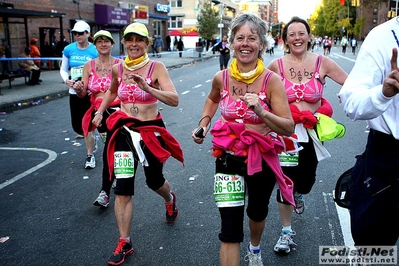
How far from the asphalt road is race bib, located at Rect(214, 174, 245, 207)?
0.88 metres

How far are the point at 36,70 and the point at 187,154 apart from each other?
12.0 metres

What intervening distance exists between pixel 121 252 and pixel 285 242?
1.42m

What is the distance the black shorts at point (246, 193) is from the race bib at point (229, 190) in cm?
3

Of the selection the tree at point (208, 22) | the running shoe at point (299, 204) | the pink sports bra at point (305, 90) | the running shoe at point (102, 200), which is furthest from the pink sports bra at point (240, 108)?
the tree at point (208, 22)

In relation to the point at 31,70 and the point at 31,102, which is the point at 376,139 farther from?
the point at 31,70

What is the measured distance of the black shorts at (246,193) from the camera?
2996 millimetres

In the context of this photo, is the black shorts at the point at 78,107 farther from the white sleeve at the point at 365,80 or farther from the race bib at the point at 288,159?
the white sleeve at the point at 365,80

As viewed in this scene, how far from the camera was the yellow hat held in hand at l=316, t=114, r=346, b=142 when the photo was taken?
3.93 m

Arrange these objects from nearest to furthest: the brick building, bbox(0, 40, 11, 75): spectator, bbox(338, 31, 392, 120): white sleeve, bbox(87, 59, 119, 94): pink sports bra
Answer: bbox(338, 31, 392, 120): white sleeve, bbox(87, 59, 119, 94): pink sports bra, bbox(0, 40, 11, 75): spectator, the brick building

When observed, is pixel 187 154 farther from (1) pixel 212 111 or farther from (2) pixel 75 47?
(1) pixel 212 111

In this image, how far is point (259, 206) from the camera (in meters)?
3.16

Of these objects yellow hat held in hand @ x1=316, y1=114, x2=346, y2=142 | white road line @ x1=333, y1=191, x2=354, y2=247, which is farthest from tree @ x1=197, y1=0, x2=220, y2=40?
yellow hat held in hand @ x1=316, y1=114, x2=346, y2=142

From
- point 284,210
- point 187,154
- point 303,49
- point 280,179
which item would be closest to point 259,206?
point 280,179

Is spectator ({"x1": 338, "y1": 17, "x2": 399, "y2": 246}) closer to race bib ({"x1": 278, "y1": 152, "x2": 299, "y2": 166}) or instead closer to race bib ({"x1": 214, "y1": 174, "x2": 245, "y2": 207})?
race bib ({"x1": 214, "y1": 174, "x2": 245, "y2": 207})
